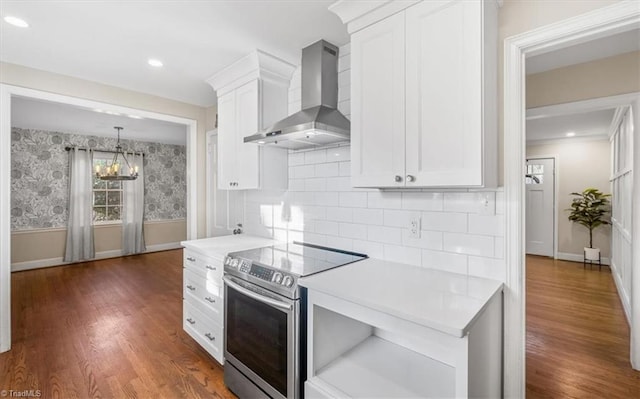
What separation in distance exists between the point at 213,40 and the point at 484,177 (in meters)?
2.13

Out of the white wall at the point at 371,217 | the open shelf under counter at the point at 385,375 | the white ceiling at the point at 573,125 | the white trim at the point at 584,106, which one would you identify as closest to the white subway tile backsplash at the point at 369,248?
the white wall at the point at 371,217

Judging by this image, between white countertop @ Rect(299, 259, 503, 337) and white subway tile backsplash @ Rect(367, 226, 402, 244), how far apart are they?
18 centimetres

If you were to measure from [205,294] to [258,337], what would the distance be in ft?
2.48

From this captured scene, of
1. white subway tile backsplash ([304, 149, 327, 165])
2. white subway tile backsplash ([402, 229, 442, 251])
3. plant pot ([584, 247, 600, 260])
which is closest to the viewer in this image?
white subway tile backsplash ([402, 229, 442, 251])

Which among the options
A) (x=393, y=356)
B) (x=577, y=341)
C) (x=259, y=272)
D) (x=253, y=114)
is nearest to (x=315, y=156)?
(x=253, y=114)

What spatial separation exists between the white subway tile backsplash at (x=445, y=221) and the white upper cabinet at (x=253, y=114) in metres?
1.35

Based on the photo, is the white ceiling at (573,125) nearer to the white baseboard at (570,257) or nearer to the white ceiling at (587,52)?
the white ceiling at (587,52)

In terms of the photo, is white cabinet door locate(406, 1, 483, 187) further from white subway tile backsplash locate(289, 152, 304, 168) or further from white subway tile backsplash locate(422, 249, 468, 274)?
white subway tile backsplash locate(289, 152, 304, 168)

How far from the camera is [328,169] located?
2428mm

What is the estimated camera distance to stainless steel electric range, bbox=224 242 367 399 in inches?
64.5

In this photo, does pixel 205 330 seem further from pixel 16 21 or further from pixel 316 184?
pixel 16 21

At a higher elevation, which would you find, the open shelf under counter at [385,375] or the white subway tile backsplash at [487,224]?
the white subway tile backsplash at [487,224]

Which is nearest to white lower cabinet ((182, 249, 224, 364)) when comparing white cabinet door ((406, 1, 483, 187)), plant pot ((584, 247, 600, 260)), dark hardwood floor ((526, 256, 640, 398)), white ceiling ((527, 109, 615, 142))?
white cabinet door ((406, 1, 483, 187))

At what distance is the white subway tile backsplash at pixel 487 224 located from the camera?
1.58 m
